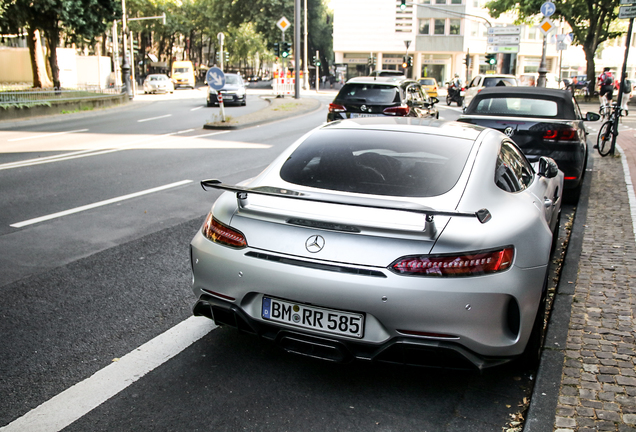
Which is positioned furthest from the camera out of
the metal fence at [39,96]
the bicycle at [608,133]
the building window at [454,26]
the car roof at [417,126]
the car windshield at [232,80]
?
the building window at [454,26]

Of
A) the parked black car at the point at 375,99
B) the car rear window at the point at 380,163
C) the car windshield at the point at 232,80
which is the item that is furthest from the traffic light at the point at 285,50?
the car rear window at the point at 380,163

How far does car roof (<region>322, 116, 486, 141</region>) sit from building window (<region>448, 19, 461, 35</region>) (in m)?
70.5

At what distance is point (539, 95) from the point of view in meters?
8.95

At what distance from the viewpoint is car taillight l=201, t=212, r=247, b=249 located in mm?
3319

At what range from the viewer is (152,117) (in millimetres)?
23641

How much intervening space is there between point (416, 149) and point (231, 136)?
530 inches

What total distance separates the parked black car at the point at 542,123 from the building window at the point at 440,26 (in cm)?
6515

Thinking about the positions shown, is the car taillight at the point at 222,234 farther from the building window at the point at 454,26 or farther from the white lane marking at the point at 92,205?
the building window at the point at 454,26

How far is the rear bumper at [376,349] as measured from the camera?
3.02 meters

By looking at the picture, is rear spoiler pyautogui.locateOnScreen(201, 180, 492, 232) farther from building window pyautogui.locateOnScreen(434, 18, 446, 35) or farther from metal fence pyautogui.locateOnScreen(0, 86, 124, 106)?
building window pyautogui.locateOnScreen(434, 18, 446, 35)

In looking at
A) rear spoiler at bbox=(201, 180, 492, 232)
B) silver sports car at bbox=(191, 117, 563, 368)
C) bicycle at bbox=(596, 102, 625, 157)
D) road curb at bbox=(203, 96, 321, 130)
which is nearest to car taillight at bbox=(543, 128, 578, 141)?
silver sports car at bbox=(191, 117, 563, 368)

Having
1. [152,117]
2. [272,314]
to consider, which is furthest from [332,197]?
[152,117]

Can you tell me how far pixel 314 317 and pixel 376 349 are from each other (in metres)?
0.36

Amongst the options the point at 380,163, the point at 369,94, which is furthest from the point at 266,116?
the point at 380,163
